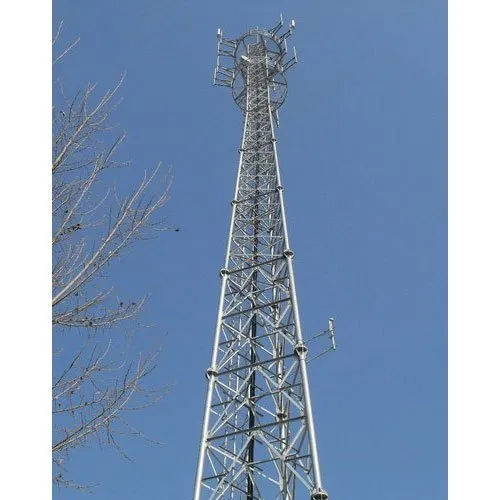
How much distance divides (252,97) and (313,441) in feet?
35.1

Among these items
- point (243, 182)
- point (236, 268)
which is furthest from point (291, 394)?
point (243, 182)

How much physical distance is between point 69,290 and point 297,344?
4.37m

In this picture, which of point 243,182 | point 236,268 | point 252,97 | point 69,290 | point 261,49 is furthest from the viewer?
point 261,49

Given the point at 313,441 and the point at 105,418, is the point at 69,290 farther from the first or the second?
the point at 313,441

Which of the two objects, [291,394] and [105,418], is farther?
[291,394]

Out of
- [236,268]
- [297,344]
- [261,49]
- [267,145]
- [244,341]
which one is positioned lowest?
[297,344]

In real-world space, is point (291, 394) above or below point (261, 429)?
above

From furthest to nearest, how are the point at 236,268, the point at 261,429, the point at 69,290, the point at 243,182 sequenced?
the point at 243,182 < the point at 236,268 < the point at 261,429 < the point at 69,290

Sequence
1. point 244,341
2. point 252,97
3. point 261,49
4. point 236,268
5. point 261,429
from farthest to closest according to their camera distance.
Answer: point 261,49 < point 252,97 < point 236,268 < point 244,341 < point 261,429

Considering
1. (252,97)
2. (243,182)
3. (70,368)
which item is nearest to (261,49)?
(252,97)

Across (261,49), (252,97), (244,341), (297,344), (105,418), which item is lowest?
(105,418)

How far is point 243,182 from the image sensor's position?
14.9 metres

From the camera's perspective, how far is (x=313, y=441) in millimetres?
8742

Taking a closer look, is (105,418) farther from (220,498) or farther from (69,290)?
(220,498)
